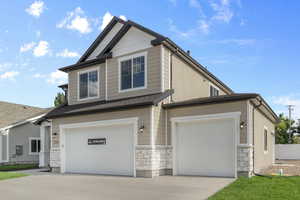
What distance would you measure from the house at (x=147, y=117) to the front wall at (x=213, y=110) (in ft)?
0.13

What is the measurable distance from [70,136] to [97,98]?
2.54m

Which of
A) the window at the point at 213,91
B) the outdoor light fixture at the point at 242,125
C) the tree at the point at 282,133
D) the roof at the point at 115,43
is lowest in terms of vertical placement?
the tree at the point at 282,133

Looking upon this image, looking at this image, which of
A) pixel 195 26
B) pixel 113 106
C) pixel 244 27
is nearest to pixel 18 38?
pixel 113 106

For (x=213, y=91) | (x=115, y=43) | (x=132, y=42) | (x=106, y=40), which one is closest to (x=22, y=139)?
(x=106, y=40)

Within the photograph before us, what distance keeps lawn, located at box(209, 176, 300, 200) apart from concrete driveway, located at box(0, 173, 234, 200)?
1.54 feet

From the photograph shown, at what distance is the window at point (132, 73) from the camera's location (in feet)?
49.2

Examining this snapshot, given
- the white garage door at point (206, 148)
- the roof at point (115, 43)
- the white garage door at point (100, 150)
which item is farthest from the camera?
the roof at point (115, 43)

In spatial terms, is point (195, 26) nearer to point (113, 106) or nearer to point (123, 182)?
point (113, 106)

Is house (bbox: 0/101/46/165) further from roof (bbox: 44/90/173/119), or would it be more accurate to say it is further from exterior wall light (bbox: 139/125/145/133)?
exterior wall light (bbox: 139/125/145/133)

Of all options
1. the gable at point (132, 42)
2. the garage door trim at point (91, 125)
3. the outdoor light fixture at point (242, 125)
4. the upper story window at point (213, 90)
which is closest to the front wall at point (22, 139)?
the garage door trim at point (91, 125)

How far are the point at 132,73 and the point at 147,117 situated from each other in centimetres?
324

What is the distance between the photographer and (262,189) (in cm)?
902

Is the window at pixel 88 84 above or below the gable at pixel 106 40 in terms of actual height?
below

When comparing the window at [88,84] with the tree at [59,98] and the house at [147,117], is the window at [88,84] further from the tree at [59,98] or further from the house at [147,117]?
the tree at [59,98]
